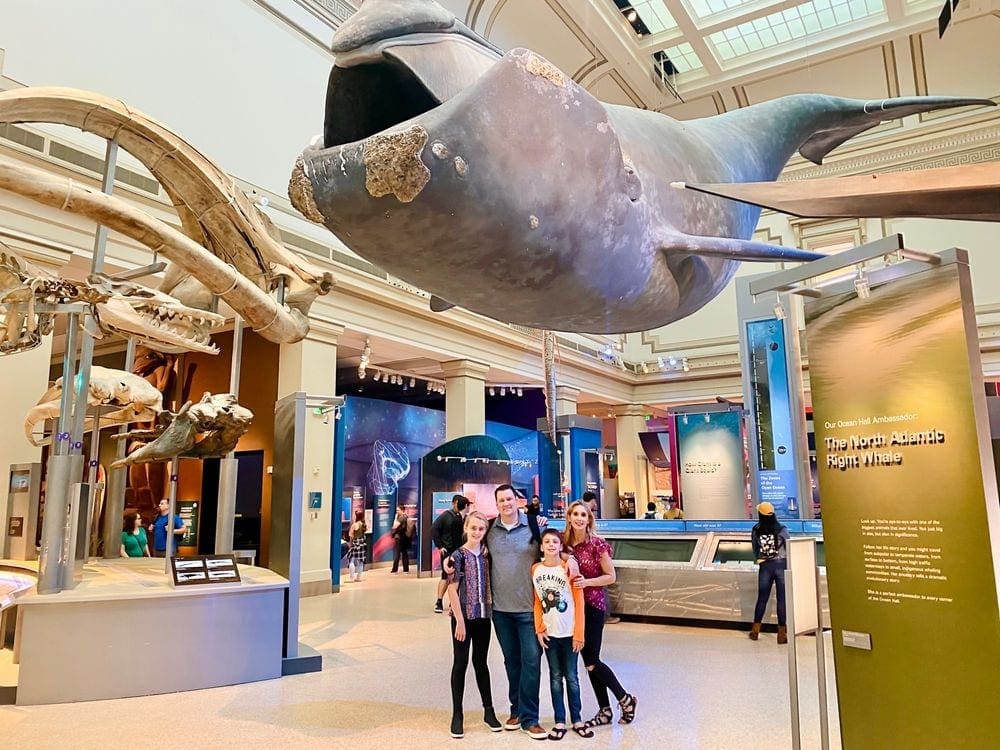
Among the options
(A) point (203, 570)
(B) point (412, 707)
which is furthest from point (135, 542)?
(B) point (412, 707)

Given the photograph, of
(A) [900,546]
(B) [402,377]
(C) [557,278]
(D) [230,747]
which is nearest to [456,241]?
(C) [557,278]

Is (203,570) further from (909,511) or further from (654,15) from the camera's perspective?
(654,15)

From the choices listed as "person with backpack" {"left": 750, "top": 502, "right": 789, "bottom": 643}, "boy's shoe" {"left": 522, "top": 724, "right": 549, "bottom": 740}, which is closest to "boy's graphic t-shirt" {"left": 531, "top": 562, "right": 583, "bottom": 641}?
"boy's shoe" {"left": 522, "top": 724, "right": 549, "bottom": 740}

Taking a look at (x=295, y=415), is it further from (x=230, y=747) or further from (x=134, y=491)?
(x=134, y=491)

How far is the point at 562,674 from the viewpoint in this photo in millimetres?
4582

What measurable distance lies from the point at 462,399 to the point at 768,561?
27.9ft

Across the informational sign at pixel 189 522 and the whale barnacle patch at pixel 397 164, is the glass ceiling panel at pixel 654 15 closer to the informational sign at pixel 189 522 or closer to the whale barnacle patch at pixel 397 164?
the informational sign at pixel 189 522

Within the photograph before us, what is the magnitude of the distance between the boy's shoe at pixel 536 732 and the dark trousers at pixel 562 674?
0.36ft

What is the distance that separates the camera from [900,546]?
2484mm

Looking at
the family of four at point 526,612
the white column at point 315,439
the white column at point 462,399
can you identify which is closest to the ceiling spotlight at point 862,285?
the family of four at point 526,612

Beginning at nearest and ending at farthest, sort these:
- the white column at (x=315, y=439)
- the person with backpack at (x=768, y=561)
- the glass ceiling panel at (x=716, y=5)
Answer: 1. the person with backpack at (x=768, y=561)
2. the white column at (x=315, y=439)
3. the glass ceiling panel at (x=716, y=5)

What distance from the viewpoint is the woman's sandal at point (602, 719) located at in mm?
4636

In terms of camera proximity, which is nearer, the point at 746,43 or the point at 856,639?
the point at 856,639

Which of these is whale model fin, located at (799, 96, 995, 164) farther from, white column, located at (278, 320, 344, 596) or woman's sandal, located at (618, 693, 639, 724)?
white column, located at (278, 320, 344, 596)
